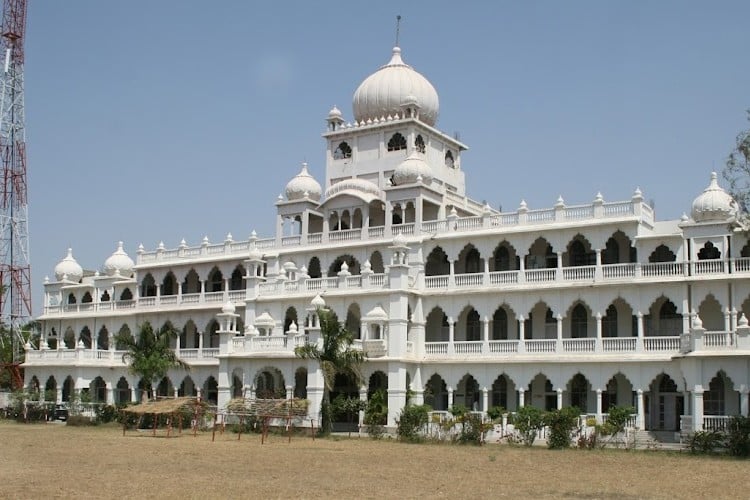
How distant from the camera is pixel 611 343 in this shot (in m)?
45.0

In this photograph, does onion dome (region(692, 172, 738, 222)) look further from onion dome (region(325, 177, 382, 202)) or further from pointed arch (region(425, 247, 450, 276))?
onion dome (region(325, 177, 382, 202))

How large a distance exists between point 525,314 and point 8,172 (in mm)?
36564

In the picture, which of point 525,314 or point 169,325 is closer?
point 525,314

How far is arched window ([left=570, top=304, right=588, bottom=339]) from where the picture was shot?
4812cm

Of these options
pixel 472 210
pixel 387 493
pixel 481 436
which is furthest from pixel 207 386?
pixel 387 493

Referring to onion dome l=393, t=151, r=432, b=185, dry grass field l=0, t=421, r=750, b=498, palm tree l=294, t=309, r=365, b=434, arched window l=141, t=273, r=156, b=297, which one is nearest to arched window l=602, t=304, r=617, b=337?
dry grass field l=0, t=421, r=750, b=498

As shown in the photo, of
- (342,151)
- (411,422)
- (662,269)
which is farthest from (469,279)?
(342,151)

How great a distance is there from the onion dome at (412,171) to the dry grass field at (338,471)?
16.8 metres

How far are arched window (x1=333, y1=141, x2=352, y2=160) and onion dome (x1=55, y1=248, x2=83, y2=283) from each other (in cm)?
2122

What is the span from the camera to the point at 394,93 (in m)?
59.1

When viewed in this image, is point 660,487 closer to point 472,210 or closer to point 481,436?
point 481,436

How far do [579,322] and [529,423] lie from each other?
9.12 meters

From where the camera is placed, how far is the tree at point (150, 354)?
53.1m

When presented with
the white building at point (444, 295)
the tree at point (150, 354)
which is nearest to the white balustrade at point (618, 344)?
the white building at point (444, 295)
